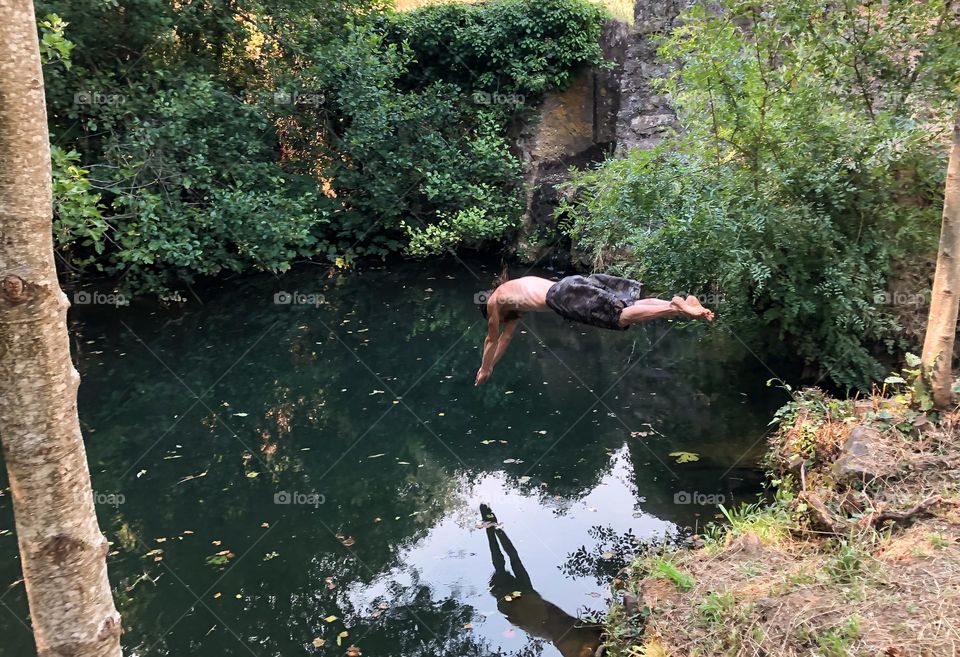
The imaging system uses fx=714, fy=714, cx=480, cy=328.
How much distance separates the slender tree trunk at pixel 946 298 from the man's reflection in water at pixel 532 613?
2.66 m

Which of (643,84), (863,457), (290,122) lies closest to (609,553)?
(863,457)

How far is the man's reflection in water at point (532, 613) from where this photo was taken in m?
4.18

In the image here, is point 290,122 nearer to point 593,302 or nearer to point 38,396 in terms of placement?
point 593,302

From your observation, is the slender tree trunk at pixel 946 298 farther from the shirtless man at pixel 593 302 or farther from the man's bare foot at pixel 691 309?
the man's bare foot at pixel 691 309

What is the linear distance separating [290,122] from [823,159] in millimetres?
9617

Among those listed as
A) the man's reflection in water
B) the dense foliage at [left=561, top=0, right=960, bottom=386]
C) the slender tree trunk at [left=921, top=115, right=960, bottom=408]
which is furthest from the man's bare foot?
the dense foliage at [left=561, top=0, right=960, bottom=386]

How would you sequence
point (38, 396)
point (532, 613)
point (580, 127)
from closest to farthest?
point (38, 396) → point (532, 613) → point (580, 127)

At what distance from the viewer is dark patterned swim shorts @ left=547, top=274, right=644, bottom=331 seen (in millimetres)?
4020

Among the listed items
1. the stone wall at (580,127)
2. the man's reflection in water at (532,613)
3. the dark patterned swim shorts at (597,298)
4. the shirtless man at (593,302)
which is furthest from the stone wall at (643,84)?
the man's reflection in water at (532,613)

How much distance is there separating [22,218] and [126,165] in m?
9.20

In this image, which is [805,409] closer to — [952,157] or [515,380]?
[952,157]

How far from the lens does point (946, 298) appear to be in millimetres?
4465

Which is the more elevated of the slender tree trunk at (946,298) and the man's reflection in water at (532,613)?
the slender tree trunk at (946,298)

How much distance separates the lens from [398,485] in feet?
20.2
